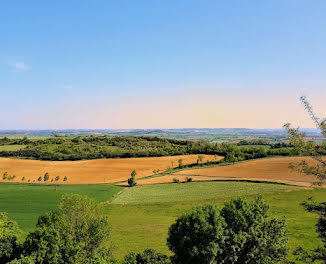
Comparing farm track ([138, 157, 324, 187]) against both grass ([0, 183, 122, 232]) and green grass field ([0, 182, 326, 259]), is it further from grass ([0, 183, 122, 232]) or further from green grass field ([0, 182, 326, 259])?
grass ([0, 183, 122, 232])

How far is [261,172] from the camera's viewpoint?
324 ft

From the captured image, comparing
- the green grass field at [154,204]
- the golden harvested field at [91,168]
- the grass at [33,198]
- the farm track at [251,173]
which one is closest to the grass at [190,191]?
the green grass field at [154,204]

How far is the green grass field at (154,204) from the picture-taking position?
152ft

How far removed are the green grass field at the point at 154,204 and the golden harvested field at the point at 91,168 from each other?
11267 mm

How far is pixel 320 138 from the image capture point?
1767cm

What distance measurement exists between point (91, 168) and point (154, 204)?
56287 millimetres

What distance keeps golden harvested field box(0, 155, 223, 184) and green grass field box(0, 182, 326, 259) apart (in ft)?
37.0

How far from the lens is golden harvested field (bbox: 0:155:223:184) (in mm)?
104725

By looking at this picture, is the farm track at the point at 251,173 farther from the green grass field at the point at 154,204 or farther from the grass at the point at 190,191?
the green grass field at the point at 154,204

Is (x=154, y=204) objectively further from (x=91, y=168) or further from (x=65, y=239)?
(x=91, y=168)

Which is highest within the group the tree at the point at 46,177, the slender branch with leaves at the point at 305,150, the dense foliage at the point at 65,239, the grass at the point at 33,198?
the slender branch with leaves at the point at 305,150

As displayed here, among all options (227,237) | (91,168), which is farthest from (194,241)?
(91,168)

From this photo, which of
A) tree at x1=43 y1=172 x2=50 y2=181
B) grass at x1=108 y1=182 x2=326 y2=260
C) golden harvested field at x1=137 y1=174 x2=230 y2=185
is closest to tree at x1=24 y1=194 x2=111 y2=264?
grass at x1=108 y1=182 x2=326 y2=260

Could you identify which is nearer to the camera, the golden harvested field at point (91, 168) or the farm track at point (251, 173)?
the farm track at point (251, 173)
